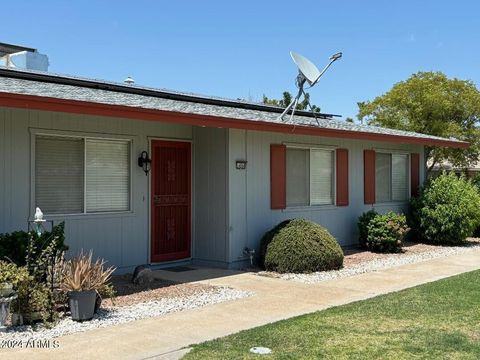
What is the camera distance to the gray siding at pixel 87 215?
7.89 metres

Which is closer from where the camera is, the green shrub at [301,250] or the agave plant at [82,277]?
the agave plant at [82,277]

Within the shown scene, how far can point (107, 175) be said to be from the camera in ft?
30.2

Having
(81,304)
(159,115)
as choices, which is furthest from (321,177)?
(81,304)

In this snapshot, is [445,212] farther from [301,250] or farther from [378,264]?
[301,250]

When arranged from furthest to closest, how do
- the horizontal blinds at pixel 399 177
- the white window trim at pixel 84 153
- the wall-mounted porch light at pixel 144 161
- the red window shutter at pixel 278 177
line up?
1. the horizontal blinds at pixel 399 177
2. the red window shutter at pixel 278 177
3. the wall-mounted porch light at pixel 144 161
4. the white window trim at pixel 84 153

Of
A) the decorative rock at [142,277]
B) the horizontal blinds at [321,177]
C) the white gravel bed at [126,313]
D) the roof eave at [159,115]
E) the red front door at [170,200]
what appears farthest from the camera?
the horizontal blinds at [321,177]

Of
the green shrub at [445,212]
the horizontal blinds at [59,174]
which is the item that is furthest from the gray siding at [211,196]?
the green shrub at [445,212]

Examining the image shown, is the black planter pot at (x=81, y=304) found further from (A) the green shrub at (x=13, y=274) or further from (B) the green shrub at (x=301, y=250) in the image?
(B) the green shrub at (x=301, y=250)

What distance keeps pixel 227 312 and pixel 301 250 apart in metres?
3.11

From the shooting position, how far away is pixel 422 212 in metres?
14.1

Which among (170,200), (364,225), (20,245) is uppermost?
(170,200)

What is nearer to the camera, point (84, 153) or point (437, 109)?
point (84, 153)

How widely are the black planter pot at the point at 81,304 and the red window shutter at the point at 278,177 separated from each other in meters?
5.15

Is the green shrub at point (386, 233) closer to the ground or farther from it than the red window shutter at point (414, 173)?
closer to the ground
